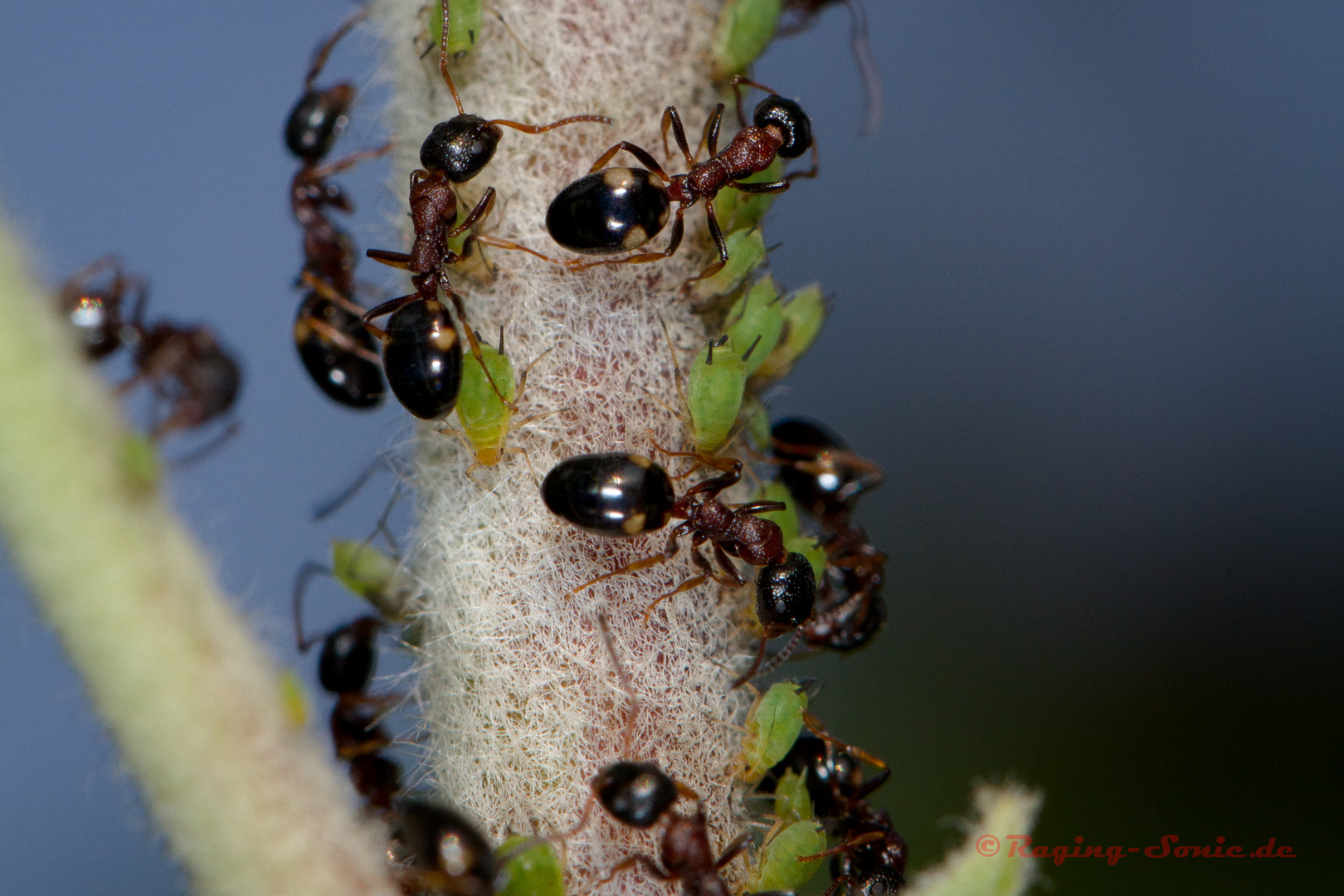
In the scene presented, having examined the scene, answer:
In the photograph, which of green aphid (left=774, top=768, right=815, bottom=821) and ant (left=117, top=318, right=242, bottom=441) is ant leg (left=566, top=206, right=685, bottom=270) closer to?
ant (left=117, top=318, right=242, bottom=441)

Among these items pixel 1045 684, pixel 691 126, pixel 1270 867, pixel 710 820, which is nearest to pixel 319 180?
pixel 691 126

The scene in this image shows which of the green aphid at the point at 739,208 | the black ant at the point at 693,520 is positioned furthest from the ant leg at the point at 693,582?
the green aphid at the point at 739,208

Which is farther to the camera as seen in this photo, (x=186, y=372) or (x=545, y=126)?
(x=186, y=372)

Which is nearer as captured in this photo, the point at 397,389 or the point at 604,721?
the point at 604,721

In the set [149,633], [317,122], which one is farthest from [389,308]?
[317,122]

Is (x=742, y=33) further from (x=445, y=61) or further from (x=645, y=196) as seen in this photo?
(x=445, y=61)

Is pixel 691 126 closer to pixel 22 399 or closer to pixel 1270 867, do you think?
pixel 22 399
